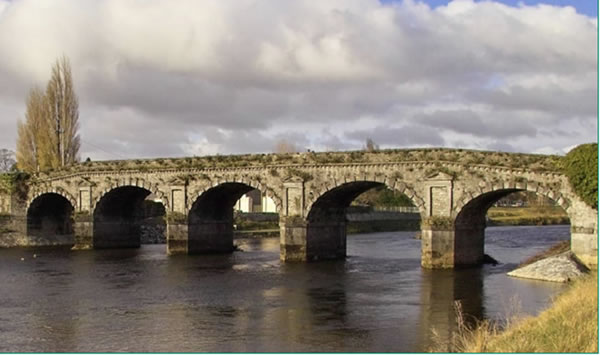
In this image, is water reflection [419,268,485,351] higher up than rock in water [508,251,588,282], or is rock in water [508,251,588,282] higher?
rock in water [508,251,588,282]

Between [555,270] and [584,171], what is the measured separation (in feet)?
19.1

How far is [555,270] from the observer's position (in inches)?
1542

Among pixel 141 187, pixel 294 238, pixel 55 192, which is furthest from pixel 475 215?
pixel 55 192

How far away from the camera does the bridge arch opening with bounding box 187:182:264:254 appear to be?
57.3m

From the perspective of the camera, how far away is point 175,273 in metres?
46.2

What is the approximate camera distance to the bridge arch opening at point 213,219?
57344 millimetres

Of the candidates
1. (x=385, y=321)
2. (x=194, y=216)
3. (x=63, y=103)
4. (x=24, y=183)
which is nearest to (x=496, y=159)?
(x=385, y=321)

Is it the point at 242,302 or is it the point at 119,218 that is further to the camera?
the point at 119,218

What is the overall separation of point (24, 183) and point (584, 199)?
49591 mm

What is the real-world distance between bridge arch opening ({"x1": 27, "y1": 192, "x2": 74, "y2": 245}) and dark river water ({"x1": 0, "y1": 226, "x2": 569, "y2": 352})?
39.4ft

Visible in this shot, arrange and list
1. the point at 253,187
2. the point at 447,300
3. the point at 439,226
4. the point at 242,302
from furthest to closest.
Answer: the point at 253,187
the point at 439,226
the point at 242,302
the point at 447,300

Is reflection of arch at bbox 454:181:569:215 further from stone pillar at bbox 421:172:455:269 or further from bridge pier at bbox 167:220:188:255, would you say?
bridge pier at bbox 167:220:188:255

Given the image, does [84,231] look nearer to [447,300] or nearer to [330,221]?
[330,221]

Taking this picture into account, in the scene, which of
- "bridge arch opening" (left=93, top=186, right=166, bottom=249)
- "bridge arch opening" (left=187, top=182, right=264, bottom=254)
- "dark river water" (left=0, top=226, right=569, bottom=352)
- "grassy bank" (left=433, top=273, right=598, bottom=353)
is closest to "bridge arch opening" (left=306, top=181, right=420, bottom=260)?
"dark river water" (left=0, top=226, right=569, bottom=352)
